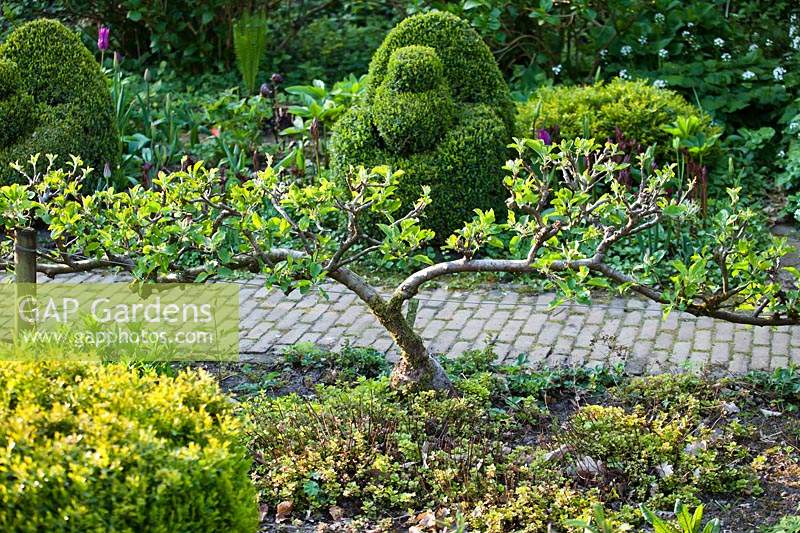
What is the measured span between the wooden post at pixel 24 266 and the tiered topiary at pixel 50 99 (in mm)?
2787

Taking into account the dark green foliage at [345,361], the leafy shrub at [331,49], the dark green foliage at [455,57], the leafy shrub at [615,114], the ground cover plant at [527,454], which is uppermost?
the dark green foliage at [455,57]

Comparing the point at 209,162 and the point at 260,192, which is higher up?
the point at 260,192

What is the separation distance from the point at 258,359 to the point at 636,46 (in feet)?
16.4

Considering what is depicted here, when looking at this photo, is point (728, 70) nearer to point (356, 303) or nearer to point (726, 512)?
point (356, 303)

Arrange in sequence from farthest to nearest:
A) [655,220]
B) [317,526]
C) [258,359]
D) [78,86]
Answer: [78,86] < [258,359] < [655,220] < [317,526]

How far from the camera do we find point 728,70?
8.59 meters

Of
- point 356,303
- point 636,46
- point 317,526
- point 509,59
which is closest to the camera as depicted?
point 317,526

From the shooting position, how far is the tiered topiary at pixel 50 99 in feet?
23.7

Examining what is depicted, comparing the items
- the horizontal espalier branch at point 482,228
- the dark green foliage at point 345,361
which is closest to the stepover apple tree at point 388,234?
the horizontal espalier branch at point 482,228

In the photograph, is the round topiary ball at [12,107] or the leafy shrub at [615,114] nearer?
the round topiary ball at [12,107]

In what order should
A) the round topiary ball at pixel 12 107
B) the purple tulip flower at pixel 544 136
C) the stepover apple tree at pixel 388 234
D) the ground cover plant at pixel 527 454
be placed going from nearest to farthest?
the ground cover plant at pixel 527 454, the stepover apple tree at pixel 388 234, the purple tulip flower at pixel 544 136, the round topiary ball at pixel 12 107

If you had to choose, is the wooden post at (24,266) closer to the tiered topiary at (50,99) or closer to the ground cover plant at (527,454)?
the ground cover plant at (527,454)

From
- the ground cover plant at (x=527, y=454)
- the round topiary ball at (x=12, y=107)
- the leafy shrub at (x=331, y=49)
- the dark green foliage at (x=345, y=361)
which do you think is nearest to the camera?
the ground cover plant at (x=527, y=454)

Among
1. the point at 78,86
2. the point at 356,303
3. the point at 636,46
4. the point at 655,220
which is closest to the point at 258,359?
the point at 356,303
